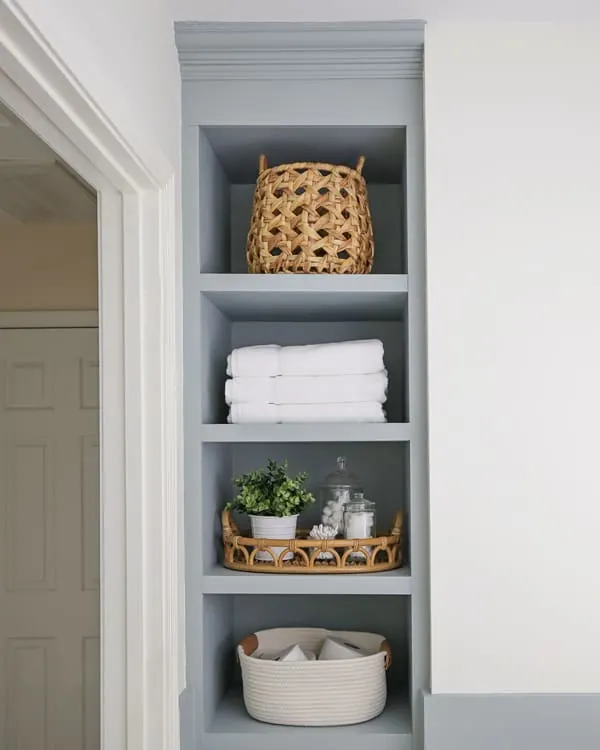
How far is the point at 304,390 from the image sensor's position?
231 cm

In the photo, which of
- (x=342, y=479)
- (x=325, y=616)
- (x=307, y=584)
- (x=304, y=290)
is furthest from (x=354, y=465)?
(x=304, y=290)

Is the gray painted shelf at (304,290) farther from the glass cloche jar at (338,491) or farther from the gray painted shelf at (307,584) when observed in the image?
the gray painted shelf at (307,584)

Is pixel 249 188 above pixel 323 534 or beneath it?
above

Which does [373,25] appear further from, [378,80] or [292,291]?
[292,291]

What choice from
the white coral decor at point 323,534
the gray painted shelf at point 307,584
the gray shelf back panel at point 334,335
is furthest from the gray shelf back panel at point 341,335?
the gray painted shelf at point 307,584

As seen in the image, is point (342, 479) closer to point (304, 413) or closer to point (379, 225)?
point (304, 413)

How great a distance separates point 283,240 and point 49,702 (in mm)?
1883

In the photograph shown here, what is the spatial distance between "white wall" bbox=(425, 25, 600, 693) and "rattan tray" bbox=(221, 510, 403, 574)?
160mm

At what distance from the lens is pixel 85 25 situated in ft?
4.68

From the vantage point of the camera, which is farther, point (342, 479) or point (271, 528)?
point (342, 479)

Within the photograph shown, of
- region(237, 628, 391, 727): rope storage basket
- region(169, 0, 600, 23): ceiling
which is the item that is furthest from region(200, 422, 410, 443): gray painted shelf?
region(169, 0, 600, 23): ceiling

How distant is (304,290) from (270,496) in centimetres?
52

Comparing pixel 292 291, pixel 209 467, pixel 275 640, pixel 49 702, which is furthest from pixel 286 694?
pixel 49 702

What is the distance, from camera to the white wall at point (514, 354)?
2.17m
